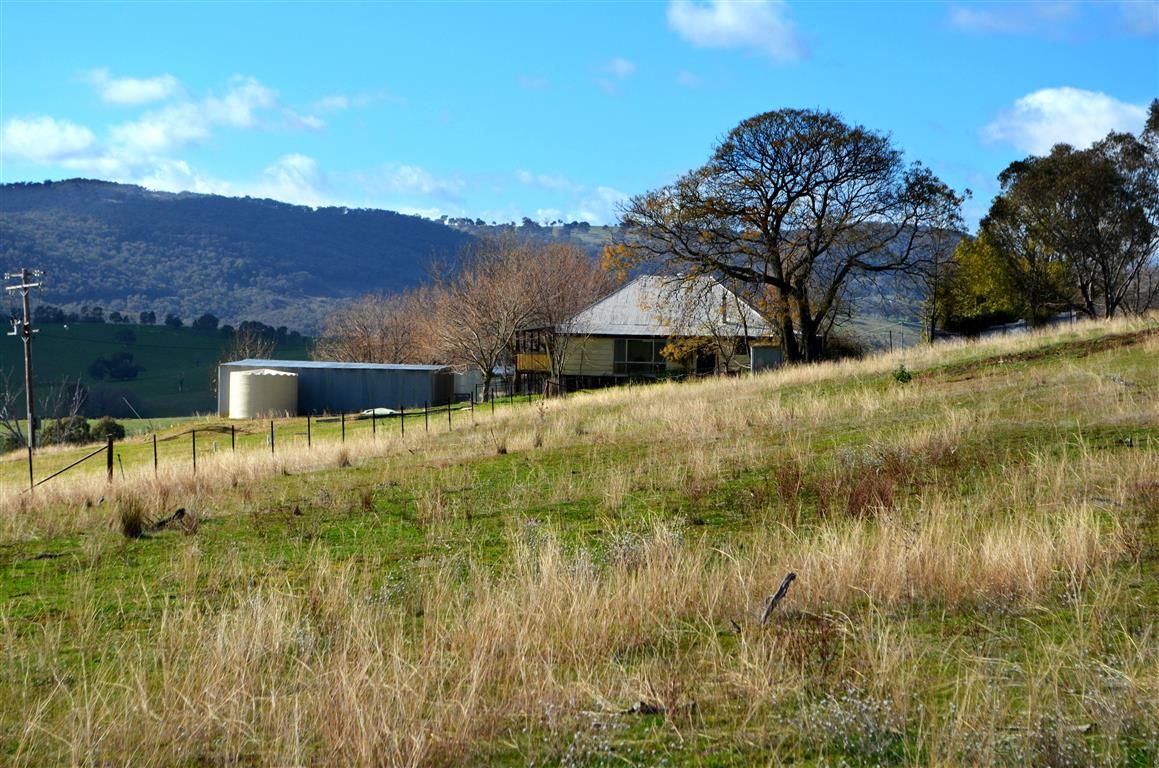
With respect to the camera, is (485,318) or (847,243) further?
(485,318)

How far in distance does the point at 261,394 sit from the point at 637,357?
19945 mm

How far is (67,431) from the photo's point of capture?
5562 centimetres

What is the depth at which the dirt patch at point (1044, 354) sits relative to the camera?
2300cm

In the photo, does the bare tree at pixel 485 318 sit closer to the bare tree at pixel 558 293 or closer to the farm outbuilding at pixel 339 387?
the bare tree at pixel 558 293

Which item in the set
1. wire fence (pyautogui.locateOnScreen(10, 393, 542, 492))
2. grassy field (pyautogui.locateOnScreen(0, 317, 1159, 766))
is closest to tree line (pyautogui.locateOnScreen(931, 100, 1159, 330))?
wire fence (pyautogui.locateOnScreen(10, 393, 542, 492))

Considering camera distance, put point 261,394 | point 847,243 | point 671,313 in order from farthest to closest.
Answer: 1. point 261,394
2. point 671,313
3. point 847,243

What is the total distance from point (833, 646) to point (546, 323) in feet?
188

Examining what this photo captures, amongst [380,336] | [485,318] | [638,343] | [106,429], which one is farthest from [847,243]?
[380,336]

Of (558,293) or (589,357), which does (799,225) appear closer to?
(589,357)

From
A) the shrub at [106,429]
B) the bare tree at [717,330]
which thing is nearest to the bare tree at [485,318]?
the bare tree at [717,330]

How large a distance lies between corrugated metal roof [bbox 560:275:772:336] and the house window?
30.7 inches

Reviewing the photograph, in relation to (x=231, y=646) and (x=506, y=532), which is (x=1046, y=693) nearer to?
(x=231, y=646)

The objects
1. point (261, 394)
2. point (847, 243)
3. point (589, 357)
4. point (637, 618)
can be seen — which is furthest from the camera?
point (589, 357)

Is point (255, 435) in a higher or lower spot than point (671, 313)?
lower
